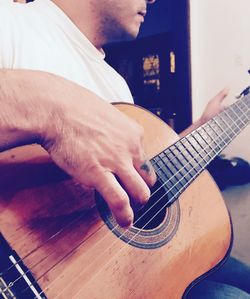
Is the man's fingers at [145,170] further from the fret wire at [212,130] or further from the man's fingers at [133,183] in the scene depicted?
the fret wire at [212,130]

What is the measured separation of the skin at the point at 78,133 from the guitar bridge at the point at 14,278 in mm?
133

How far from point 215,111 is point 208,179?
334mm

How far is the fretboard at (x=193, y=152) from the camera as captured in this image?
66 cm

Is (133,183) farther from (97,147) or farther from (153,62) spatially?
(153,62)

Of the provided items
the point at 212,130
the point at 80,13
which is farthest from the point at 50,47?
the point at 212,130

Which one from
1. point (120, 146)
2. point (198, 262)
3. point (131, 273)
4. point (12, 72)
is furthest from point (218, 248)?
point (12, 72)

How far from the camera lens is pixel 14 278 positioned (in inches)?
15.1

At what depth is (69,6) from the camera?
88 centimetres

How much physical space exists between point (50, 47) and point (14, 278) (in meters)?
0.54

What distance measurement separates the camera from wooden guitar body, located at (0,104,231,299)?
43 centimetres

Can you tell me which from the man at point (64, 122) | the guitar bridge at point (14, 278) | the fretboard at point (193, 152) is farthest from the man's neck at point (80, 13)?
the guitar bridge at point (14, 278)

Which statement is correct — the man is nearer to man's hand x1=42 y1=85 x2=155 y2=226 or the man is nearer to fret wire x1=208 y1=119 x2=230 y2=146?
man's hand x1=42 y1=85 x2=155 y2=226

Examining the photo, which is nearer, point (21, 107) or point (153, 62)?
point (21, 107)

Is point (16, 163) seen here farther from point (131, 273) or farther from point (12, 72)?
point (131, 273)
